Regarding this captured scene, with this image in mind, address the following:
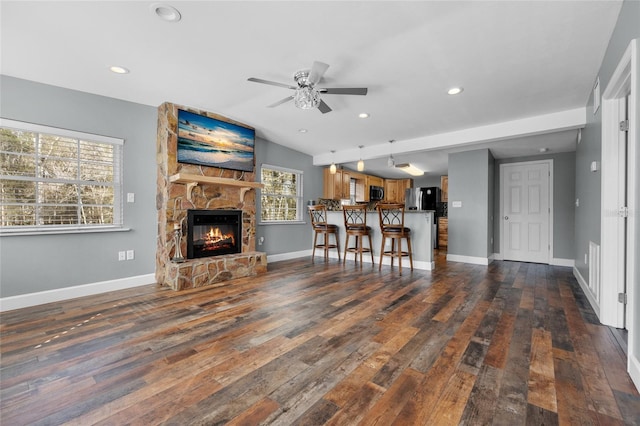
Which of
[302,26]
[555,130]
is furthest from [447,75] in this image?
[555,130]

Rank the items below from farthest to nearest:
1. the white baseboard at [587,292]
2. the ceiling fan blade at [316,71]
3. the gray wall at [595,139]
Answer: the white baseboard at [587,292], the ceiling fan blade at [316,71], the gray wall at [595,139]

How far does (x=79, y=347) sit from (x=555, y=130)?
575cm

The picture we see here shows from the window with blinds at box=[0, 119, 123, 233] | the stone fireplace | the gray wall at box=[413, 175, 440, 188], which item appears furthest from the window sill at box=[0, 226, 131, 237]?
the gray wall at box=[413, 175, 440, 188]

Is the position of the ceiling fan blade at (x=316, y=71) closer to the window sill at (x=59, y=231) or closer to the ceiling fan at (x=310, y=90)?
the ceiling fan at (x=310, y=90)

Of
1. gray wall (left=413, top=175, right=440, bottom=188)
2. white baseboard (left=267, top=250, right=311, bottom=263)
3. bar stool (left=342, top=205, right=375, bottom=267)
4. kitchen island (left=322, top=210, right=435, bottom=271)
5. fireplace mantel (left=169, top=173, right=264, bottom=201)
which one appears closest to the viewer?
fireplace mantel (left=169, top=173, right=264, bottom=201)

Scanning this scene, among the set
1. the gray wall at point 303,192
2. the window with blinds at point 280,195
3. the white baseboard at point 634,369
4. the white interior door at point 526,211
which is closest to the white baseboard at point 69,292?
the gray wall at point 303,192

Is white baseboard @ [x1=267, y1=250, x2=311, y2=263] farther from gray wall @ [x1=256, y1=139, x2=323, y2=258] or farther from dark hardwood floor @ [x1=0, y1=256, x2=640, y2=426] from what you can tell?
dark hardwood floor @ [x1=0, y1=256, x2=640, y2=426]

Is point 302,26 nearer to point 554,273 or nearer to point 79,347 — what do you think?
point 79,347

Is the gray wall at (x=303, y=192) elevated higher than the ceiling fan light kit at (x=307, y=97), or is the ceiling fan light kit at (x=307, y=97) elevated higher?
the ceiling fan light kit at (x=307, y=97)

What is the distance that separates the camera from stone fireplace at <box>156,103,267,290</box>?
12.2 feet

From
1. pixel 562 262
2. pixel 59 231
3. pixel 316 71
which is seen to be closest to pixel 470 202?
pixel 562 262

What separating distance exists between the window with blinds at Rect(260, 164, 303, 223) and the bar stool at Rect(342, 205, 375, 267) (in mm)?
1344

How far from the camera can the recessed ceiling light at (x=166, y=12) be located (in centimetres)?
199

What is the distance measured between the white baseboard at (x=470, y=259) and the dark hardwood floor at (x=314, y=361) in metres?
2.01
